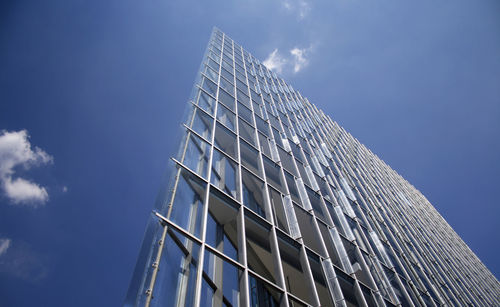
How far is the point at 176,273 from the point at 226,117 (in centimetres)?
847

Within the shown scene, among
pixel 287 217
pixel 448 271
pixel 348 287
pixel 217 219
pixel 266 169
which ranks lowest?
pixel 348 287

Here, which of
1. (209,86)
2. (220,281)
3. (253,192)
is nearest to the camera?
(220,281)

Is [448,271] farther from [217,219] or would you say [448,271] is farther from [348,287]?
[217,219]

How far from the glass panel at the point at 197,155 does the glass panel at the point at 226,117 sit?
9.77ft

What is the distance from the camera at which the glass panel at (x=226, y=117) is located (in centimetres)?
1245

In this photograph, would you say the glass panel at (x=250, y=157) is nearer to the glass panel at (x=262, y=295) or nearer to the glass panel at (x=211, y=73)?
the glass panel at (x=262, y=295)

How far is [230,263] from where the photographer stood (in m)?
6.45

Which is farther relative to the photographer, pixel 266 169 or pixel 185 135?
pixel 266 169

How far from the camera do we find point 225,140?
11.2 meters

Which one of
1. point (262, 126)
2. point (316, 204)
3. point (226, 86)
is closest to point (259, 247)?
point (316, 204)

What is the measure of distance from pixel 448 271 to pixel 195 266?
26.0 metres

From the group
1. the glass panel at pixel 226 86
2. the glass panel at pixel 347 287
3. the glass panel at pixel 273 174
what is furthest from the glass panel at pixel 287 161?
the glass panel at pixel 347 287

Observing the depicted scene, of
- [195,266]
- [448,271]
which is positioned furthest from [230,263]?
[448,271]

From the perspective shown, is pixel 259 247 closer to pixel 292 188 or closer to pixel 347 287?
pixel 347 287
